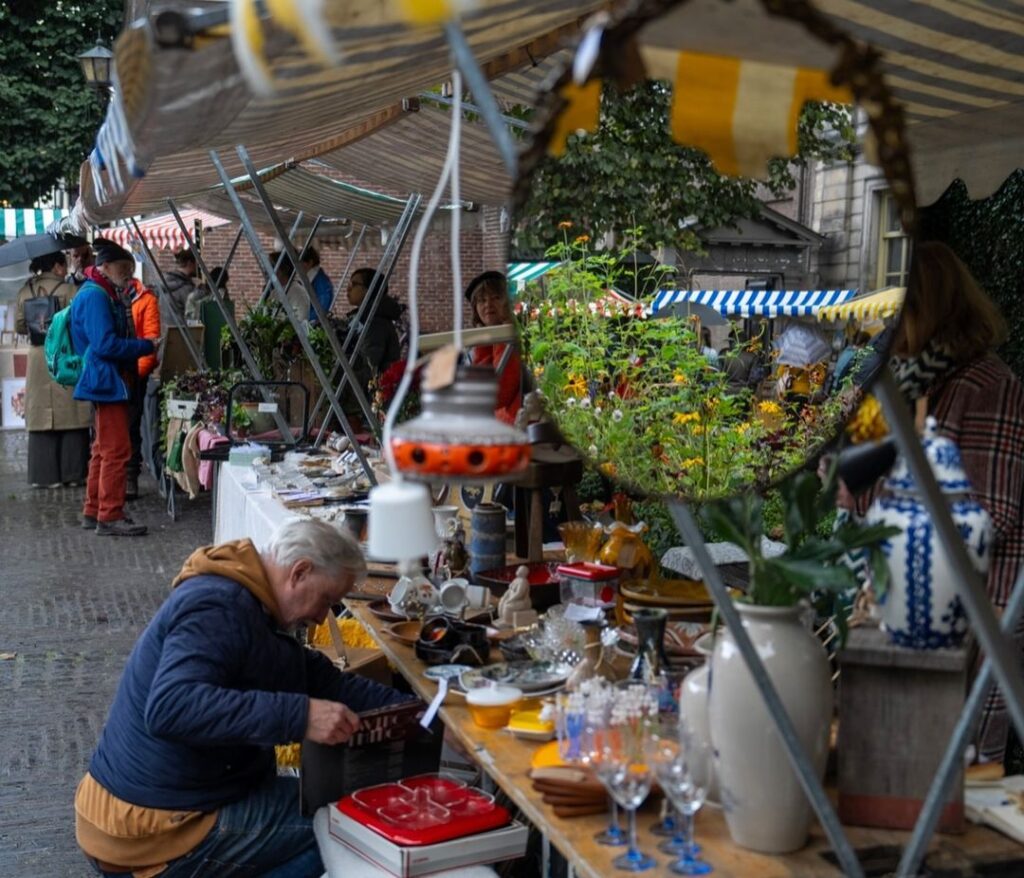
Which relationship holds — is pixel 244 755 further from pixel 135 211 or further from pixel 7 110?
pixel 7 110

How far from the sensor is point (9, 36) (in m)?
22.6

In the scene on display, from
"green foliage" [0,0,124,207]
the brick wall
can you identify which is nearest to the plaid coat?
the brick wall

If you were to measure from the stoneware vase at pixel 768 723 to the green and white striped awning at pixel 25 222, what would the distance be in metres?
19.5

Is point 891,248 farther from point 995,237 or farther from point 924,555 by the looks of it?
point 995,237

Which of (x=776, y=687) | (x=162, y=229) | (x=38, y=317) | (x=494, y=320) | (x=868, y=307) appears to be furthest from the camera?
(x=162, y=229)

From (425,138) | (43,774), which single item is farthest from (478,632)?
(425,138)

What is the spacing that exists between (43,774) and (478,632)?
2.40 meters

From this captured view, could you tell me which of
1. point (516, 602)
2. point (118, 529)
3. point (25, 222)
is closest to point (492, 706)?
point (516, 602)

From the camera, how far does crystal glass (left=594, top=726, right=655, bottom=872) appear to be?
6.75 ft

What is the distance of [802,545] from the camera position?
6.95 feet

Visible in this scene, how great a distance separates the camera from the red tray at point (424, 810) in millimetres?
2691

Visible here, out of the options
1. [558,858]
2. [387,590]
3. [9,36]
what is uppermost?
[9,36]

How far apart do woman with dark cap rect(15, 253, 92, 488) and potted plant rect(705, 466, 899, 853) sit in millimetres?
9718

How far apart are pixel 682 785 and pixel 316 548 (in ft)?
4.52
